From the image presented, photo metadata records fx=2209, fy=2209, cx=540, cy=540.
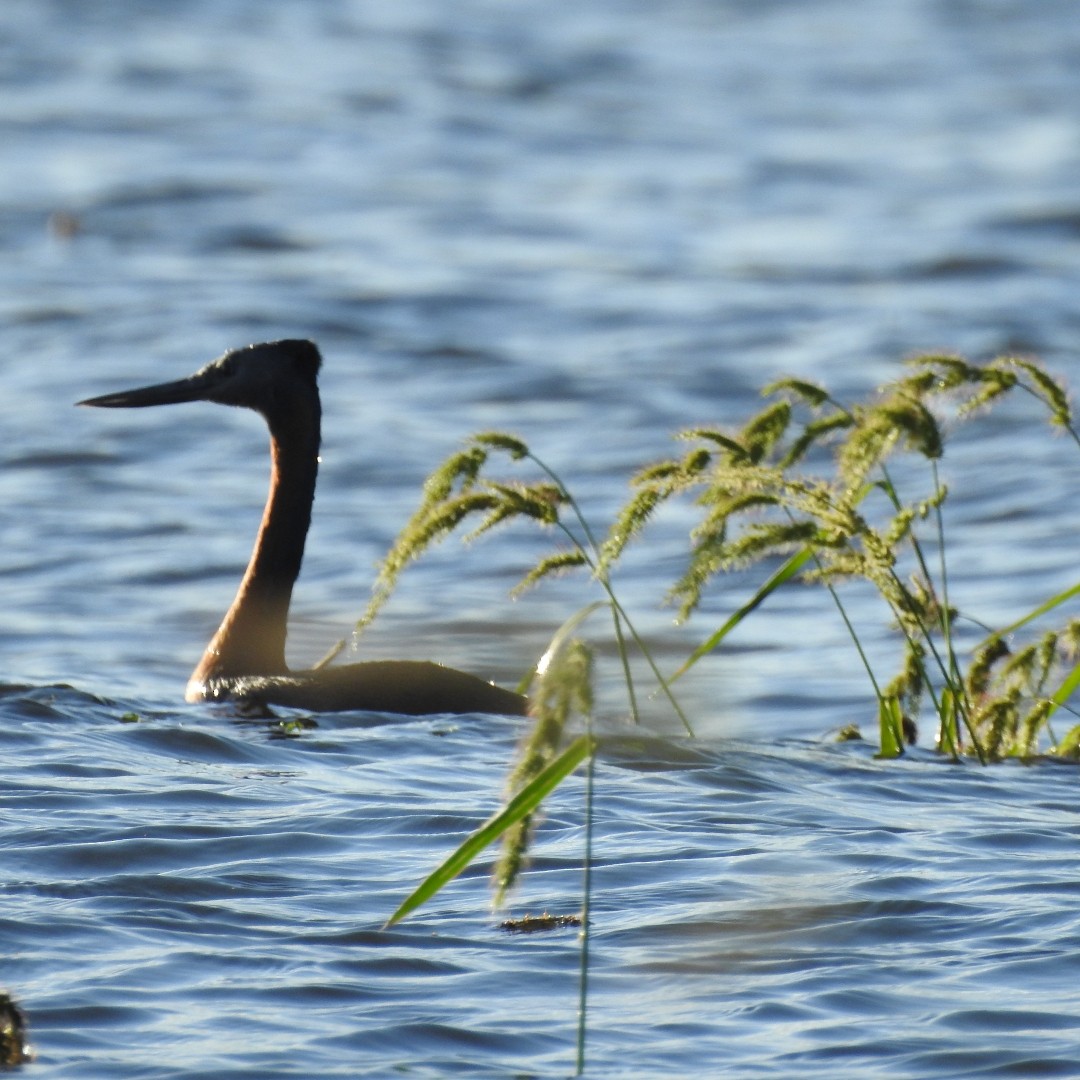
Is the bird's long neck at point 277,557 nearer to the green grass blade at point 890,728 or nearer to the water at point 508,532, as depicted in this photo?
the water at point 508,532

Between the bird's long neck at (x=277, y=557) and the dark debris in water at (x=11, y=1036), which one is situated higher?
the bird's long neck at (x=277, y=557)

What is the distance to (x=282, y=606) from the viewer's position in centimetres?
870

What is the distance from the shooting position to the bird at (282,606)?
770 cm

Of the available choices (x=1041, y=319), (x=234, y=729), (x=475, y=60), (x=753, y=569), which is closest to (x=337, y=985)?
(x=234, y=729)

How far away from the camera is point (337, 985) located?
4703 mm

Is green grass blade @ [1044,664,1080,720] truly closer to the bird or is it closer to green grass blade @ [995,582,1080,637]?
green grass blade @ [995,582,1080,637]

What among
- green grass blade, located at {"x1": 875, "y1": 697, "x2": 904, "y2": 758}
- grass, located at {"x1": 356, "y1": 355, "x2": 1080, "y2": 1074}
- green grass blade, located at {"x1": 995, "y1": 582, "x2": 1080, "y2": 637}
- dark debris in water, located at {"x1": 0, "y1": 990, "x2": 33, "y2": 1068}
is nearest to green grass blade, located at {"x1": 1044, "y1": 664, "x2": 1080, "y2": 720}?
grass, located at {"x1": 356, "y1": 355, "x2": 1080, "y2": 1074}

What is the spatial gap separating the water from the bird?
0.47 feet

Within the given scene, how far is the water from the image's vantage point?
475cm

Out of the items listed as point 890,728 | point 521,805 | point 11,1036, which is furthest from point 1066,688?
point 11,1036

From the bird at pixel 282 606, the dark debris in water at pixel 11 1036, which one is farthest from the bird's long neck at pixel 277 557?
the dark debris in water at pixel 11 1036

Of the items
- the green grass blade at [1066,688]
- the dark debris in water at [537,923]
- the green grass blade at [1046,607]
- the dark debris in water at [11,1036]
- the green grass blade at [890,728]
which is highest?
the green grass blade at [1046,607]

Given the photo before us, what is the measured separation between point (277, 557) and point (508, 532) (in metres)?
3.77

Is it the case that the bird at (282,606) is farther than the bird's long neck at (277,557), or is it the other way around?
the bird's long neck at (277,557)
